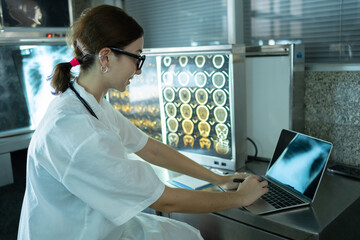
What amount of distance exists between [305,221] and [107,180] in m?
0.64

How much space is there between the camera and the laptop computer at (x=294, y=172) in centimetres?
123

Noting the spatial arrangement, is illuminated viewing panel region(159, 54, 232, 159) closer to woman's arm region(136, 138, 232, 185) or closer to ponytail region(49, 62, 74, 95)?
woman's arm region(136, 138, 232, 185)

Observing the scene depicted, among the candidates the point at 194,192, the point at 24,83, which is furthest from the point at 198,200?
the point at 24,83

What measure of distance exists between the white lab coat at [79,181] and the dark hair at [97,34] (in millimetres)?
99

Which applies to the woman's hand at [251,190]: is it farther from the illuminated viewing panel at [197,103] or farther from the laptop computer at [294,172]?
the illuminated viewing panel at [197,103]

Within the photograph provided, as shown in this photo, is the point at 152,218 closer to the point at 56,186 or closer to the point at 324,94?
the point at 56,186

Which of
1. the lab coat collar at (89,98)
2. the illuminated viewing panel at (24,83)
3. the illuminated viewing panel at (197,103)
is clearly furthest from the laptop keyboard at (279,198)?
A: the illuminated viewing panel at (24,83)

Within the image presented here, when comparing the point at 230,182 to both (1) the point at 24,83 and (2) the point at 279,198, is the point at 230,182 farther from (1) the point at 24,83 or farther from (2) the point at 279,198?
(1) the point at 24,83

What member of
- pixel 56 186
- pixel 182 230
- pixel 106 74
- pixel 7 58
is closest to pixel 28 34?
pixel 7 58

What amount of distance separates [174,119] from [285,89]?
0.61 meters

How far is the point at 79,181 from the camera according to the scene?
0.95 metres

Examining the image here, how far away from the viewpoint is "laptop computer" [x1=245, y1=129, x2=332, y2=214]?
1.23 m

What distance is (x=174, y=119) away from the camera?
192 centimetres

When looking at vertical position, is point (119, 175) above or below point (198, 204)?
above
